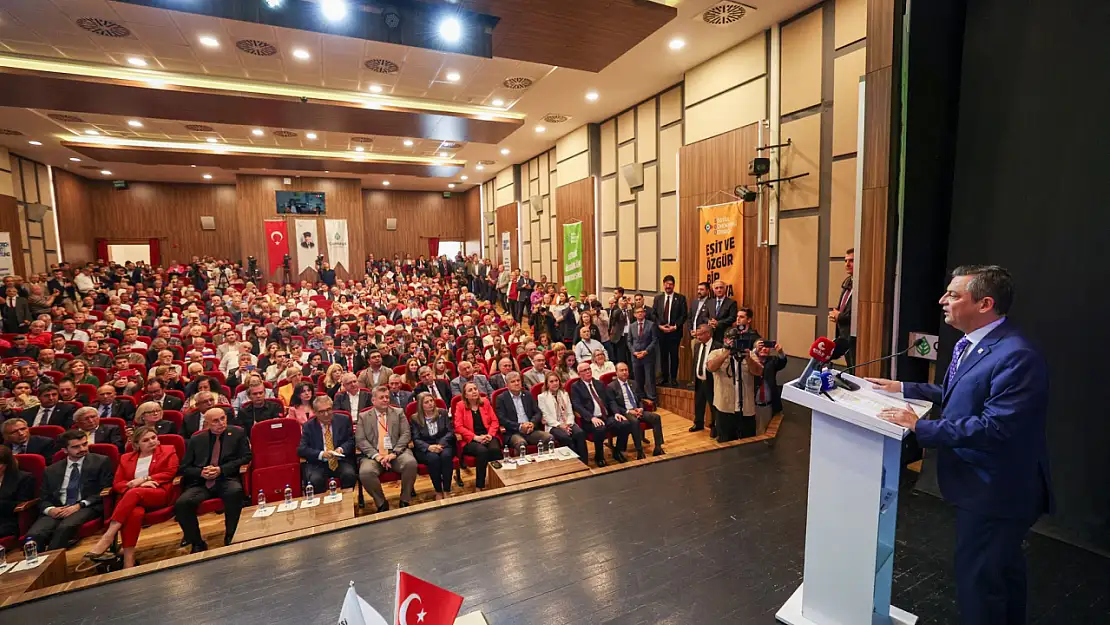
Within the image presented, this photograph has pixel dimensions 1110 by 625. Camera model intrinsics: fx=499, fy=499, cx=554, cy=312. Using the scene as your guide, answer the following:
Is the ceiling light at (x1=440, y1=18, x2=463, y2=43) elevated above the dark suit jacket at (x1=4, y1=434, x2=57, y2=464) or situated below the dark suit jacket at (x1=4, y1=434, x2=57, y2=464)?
above

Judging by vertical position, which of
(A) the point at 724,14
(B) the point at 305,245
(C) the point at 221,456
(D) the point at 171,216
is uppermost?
(A) the point at 724,14

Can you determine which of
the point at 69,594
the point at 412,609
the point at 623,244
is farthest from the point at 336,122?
the point at 412,609

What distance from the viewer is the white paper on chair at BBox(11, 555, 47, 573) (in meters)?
2.69

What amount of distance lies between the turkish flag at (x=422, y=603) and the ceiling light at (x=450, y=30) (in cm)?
472

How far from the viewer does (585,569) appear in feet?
8.29

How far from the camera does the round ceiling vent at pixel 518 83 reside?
7.11 m

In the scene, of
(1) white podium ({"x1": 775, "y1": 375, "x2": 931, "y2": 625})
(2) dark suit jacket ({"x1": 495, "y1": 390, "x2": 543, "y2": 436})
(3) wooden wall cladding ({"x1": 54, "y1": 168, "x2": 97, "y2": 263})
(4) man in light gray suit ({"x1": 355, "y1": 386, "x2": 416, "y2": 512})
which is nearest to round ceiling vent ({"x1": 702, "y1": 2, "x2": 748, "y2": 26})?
(2) dark suit jacket ({"x1": 495, "y1": 390, "x2": 543, "y2": 436})

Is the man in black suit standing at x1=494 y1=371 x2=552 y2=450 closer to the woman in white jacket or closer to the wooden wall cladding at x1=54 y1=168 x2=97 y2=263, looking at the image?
the woman in white jacket

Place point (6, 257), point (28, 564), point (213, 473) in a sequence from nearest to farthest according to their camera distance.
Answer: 1. point (28, 564)
2. point (213, 473)
3. point (6, 257)

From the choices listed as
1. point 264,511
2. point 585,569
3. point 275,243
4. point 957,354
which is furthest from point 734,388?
point 275,243

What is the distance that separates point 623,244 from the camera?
28.3 ft

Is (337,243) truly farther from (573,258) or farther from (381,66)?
(381,66)

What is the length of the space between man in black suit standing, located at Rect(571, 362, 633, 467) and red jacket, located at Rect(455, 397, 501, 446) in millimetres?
803

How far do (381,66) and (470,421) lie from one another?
4.96 meters
